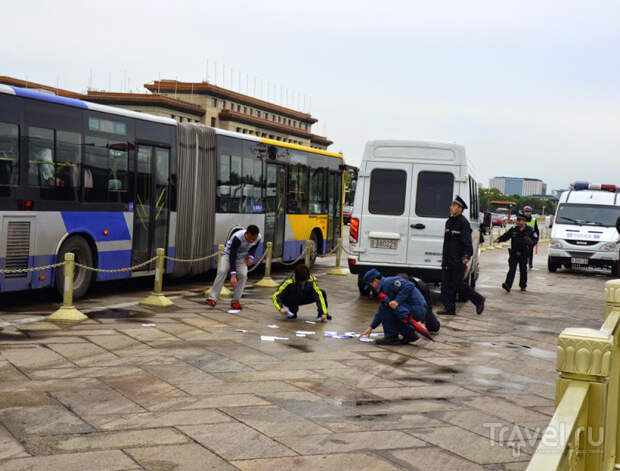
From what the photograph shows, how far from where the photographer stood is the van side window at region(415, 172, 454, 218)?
44.2ft

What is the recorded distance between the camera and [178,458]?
486 centimetres

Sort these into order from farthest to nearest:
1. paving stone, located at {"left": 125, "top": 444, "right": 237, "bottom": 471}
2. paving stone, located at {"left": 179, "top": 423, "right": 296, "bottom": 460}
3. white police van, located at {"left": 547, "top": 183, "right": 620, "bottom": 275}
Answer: white police van, located at {"left": 547, "top": 183, "right": 620, "bottom": 275} → paving stone, located at {"left": 179, "top": 423, "right": 296, "bottom": 460} → paving stone, located at {"left": 125, "top": 444, "right": 237, "bottom": 471}

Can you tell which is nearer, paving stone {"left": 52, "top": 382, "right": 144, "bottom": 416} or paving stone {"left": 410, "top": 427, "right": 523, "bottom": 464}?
paving stone {"left": 410, "top": 427, "right": 523, "bottom": 464}

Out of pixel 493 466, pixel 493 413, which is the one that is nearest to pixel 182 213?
pixel 493 413

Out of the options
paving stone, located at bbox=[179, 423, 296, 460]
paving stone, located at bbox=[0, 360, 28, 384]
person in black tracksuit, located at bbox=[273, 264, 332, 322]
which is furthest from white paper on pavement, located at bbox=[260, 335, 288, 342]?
paving stone, located at bbox=[179, 423, 296, 460]

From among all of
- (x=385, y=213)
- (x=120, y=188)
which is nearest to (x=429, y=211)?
(x=385, y=213)

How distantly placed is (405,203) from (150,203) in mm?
4508

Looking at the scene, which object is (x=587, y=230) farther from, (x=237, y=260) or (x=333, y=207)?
(x=237, y=260)

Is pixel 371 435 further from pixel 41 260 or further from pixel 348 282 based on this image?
pixel 348 282

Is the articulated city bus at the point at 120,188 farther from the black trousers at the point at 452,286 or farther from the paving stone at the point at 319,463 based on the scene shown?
the paving stone at the point at 319,463

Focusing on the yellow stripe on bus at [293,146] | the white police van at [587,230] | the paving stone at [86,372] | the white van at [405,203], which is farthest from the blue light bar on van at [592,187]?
the paving stone at [86,372]

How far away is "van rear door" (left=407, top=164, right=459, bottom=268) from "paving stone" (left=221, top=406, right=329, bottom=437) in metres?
7.73

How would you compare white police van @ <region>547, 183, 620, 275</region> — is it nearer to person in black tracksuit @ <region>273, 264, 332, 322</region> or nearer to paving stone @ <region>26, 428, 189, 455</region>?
person in black tracksuit @ <region>273, 264, 332, 322</region>

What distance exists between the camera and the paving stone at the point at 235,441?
4.99 m
